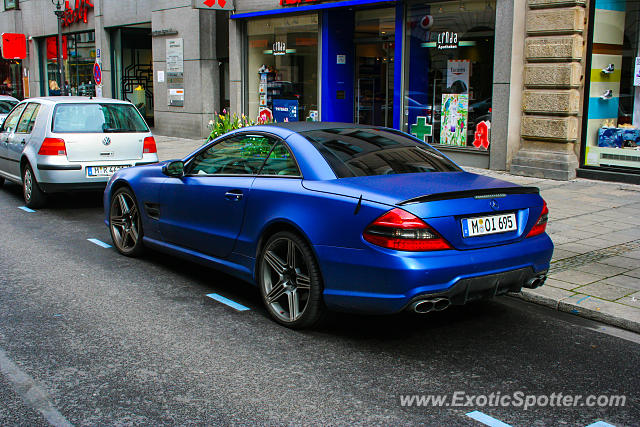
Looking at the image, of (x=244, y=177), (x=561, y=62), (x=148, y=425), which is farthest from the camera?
(x=561, y=62)

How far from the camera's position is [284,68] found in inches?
727

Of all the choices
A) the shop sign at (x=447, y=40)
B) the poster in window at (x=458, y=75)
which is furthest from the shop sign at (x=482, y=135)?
the shop sign at (x=447, y=40)

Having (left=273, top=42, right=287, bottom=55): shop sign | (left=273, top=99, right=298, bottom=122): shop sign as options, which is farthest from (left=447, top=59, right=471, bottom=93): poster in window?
(left=273, top=42, right=287, bottom=55): shop sign

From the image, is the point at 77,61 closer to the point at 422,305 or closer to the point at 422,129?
the point at 422,129

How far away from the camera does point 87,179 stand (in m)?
10.0

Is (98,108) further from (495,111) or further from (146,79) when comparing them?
(146,79)

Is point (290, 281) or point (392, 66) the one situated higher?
point (392, 66)

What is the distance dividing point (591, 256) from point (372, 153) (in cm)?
309

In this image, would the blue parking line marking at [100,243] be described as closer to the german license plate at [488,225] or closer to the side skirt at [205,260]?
the side skirt at [205,260]

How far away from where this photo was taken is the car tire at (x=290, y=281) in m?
4.82

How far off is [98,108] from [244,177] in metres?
5.59

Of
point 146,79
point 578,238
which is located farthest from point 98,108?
point 146,79

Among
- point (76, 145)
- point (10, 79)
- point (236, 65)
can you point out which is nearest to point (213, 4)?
point (236, 65)

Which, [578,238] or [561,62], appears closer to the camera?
[578,238]
